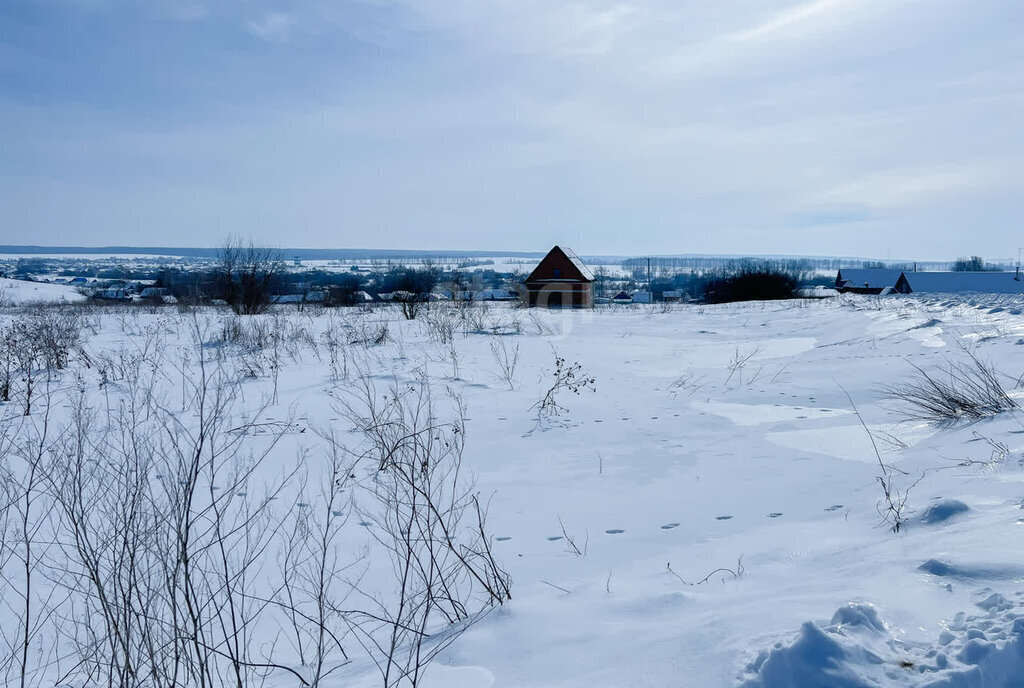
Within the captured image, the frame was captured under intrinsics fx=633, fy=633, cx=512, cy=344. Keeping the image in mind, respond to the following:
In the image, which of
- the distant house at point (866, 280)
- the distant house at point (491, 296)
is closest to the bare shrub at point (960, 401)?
the distant house at point (491, 296)

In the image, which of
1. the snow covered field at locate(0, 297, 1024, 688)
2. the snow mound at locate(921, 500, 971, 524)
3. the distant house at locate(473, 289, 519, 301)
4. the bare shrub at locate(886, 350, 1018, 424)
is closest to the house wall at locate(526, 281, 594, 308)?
the distant house at locate(473, 289, 519, 301)

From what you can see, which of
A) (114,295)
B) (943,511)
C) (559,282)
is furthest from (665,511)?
(114,295)

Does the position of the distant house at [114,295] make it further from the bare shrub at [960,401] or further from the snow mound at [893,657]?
the snow mound at [893,657]

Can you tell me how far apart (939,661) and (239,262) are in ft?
72.5

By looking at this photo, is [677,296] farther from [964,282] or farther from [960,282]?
[964,282]

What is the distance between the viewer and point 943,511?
2.91 metres

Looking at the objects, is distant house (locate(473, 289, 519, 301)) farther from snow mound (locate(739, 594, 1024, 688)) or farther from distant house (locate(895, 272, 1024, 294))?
distant house (locate(895, 272, 1024, 294))

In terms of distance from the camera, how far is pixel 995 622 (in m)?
1.78

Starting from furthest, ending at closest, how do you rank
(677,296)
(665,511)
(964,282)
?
(677,296), (964,282), (665,511)

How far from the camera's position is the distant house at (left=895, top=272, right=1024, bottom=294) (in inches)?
1683

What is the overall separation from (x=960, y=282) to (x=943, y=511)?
54955 mm

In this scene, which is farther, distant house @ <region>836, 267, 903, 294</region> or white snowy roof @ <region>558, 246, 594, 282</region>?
distant house @ <region>836, 267, 903, 294</region>

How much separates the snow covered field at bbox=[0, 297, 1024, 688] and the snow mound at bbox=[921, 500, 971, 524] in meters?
0.01

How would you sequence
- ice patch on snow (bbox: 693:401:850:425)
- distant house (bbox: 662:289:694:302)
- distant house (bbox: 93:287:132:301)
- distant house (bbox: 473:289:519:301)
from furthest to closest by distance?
distant house (bbox: 662:289:694:302) → distant house (bbox: 93:287:132:301) → distant house (bbox: 473:289:519:301) → ice patch on snow (bbox: 693:401:850:425)
